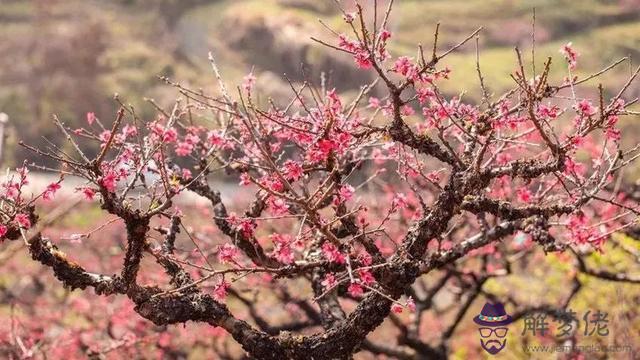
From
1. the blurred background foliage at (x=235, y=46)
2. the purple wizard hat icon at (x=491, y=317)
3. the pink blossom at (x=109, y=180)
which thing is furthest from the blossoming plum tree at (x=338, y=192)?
the blurred background foliage at (x=235, y=46)

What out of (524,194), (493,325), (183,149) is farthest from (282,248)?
(493,325)

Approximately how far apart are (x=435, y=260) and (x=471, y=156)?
1509 mm

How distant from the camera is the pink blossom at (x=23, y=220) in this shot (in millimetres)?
4578

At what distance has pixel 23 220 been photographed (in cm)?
462

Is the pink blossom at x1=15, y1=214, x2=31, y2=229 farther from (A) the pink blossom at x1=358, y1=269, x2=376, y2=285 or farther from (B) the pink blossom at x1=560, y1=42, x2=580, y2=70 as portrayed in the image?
(B) the pink blossom at x1=560, y1=42, x2=580, y2=70

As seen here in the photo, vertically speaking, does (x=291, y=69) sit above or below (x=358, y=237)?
above

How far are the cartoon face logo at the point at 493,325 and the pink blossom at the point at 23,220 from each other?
266 inches

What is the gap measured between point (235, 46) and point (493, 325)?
4060 centimetres

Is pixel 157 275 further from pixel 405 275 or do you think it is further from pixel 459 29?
pixel 459 29

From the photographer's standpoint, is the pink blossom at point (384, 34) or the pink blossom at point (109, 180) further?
the pink blossom at point (384, 34)

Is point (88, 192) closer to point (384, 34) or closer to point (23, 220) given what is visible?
point (23, 220)

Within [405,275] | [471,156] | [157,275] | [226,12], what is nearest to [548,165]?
[471,156]

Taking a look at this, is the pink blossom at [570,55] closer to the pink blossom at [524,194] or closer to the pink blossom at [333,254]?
the pink blossom at [524,194]

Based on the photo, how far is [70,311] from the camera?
17.0m
